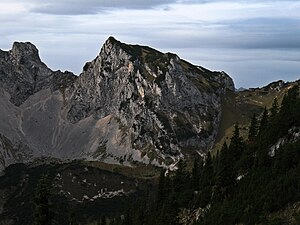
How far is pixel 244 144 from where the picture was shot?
448ft

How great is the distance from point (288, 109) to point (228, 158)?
1932cm

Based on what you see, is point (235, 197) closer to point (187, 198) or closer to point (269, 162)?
point (269, 162)

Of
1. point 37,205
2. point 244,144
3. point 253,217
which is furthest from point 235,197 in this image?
point 37,205

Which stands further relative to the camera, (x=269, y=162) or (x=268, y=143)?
(x=268, y=143)

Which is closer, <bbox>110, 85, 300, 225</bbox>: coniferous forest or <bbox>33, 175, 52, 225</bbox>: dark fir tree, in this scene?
<bbox>33, 175, 52, 225</bbox>: dark fir tree

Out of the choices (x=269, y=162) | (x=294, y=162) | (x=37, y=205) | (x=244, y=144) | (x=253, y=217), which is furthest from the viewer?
(x=244, y=144)

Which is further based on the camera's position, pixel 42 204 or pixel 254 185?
pixel 254 185

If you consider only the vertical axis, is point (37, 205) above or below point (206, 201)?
above

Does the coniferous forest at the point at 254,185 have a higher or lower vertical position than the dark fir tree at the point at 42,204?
lower

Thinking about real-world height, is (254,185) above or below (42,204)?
below

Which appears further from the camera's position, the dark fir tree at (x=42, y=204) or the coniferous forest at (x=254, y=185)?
the coniferous forest at (x=254, y=185)

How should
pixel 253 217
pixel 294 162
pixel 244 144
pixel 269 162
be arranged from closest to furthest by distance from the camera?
pixel 253 217 → pixel 294 162 → pixel 269 162 → pixel 244 144

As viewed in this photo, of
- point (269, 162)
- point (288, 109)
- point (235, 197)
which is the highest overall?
point (288, 109)

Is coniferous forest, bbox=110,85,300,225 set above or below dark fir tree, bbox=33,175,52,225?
below
